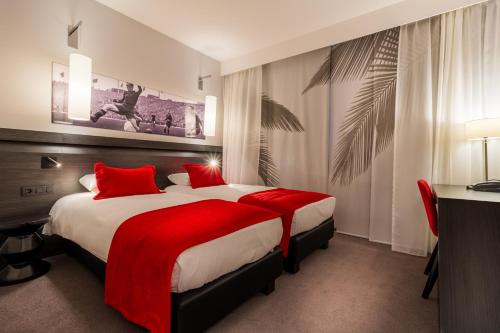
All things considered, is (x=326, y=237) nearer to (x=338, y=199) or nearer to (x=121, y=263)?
(x=338, y=199)

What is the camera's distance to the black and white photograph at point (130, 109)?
97.7 inches

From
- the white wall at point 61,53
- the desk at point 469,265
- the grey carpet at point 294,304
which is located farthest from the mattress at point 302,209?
the white wall at point 61,53

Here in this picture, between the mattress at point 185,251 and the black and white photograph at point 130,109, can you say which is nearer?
the mattress at point 185,251

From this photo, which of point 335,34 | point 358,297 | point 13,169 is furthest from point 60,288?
point 335,34

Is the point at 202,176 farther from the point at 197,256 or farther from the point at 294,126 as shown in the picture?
the point at 197,256

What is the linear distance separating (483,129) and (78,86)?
3715 mm

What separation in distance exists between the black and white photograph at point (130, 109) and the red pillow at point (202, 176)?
698 millimetres

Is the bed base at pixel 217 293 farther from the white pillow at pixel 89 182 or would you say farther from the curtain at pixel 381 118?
the curtain at pixel 381 118

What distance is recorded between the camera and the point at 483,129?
206 cm

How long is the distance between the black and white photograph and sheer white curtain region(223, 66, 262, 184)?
620mm

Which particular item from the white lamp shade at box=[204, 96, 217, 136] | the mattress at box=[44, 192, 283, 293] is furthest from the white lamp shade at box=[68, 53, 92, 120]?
the white lamp shade at box=[204, 96, 217, 136]

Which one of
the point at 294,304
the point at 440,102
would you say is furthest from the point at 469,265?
the point at 440,102

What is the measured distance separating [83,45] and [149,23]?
954mm

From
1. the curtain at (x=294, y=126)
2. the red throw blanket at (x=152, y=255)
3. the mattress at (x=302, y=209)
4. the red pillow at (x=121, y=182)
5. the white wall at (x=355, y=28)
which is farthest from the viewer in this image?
the curtain at (x=294, y=126)
